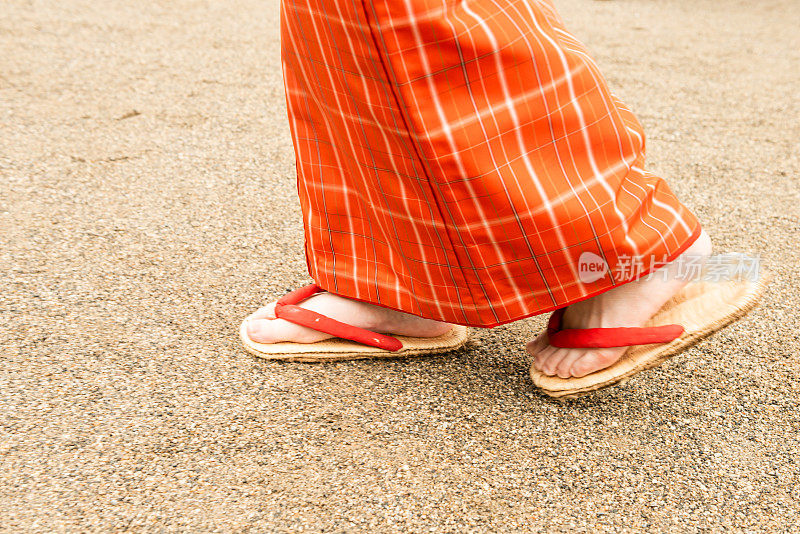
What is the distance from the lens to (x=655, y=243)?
0.84 metres

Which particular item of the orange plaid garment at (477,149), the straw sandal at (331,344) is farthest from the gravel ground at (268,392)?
the orange plaid garment at (477,149)

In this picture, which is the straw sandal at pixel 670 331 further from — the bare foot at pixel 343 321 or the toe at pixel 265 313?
the toe at pixel 265 313

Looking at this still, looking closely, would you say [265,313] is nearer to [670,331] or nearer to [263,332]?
[263,332]

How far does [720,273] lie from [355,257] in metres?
0.46

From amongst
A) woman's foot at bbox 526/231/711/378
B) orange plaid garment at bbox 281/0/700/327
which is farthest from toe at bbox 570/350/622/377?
orange plaid garment at bbox 281/0/700/327

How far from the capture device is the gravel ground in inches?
30.1

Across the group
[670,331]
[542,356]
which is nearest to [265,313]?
[542,356]

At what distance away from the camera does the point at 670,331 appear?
87 centimetres

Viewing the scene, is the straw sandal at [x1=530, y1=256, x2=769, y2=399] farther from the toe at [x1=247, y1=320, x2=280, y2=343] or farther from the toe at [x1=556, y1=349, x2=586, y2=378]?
the toe at [x1=247, y1=320, x2=280, y2=343]

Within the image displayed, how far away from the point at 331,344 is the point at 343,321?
0.04m

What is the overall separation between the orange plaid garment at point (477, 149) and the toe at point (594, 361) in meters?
0.10

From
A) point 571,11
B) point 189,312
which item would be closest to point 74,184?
point 189,312

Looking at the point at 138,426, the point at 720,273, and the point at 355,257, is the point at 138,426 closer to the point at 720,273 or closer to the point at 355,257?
the point at 355,257

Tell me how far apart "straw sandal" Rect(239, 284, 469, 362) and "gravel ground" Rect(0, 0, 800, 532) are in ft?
0.06
